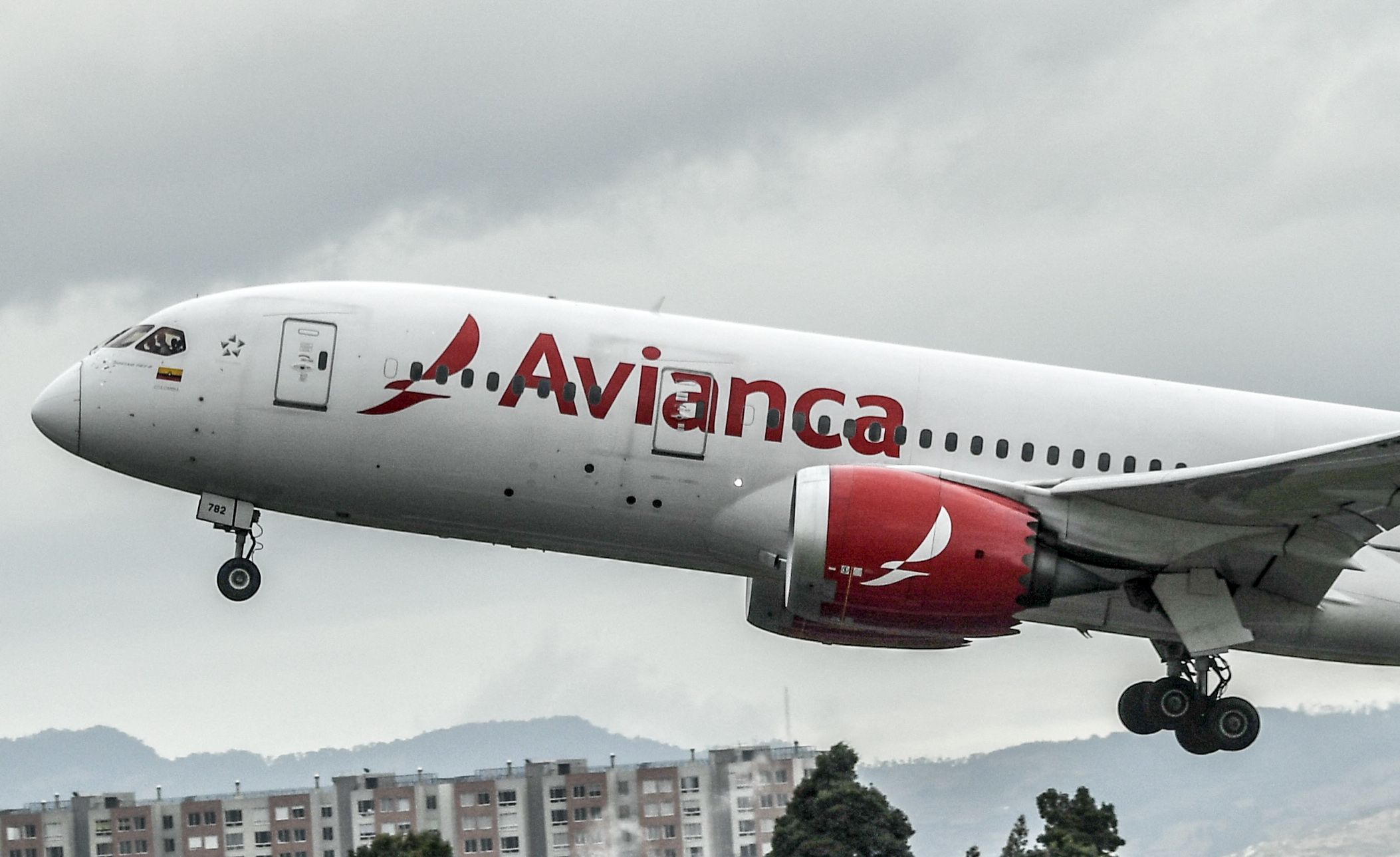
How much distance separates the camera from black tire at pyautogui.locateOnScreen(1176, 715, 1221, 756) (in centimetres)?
2912

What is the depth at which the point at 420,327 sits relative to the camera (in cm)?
2709

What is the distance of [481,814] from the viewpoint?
177 ft

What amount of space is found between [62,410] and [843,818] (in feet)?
130

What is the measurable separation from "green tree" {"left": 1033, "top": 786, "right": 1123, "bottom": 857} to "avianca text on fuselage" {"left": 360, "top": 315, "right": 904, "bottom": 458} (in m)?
38.7

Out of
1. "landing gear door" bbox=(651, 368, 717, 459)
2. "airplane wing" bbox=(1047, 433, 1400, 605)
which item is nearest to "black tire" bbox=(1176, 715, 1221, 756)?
"airplane wing" bbox=(1047, 433, 1400, 605)

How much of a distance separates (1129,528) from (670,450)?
628 cm

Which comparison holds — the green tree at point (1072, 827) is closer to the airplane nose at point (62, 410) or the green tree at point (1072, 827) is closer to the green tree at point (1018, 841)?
the green tree at point (1018, 841)

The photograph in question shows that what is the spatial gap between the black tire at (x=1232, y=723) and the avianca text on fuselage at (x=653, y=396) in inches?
257

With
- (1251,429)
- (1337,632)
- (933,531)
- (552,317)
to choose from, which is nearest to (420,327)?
(552,317)

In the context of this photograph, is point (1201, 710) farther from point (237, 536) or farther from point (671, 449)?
point (237, 536)

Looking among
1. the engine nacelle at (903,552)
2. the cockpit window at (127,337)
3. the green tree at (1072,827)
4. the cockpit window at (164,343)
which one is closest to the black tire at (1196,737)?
the engine nacelle at (903,552)

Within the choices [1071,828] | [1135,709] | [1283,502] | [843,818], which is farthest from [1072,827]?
[1283,502]

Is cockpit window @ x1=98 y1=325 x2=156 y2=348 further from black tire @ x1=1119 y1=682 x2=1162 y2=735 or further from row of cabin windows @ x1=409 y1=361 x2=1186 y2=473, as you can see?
black tire @ x1=1119 y1=682 x2=1162 y2=735

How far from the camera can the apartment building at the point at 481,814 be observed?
4809cm
